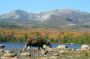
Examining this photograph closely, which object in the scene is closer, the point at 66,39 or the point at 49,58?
the point at 49,58

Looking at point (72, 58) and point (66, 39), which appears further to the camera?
point (66, 39)

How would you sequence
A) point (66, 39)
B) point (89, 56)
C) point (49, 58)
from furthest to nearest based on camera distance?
1. point (66, 39)
2. point (89, 56)
3. point (49, 58)

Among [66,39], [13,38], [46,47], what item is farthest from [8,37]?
[46,47]

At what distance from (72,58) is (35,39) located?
5.89 meters

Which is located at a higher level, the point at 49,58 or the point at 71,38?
the point at 49,58

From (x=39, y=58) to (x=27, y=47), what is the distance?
689 centimetres

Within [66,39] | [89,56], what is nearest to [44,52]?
[89,56]

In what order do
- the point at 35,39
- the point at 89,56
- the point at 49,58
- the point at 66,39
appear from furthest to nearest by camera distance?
the point at 66,39 < the point at 35,39 < the point at 89,56 < the point at 49,58

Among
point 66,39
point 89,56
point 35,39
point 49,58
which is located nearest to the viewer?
point 49,58

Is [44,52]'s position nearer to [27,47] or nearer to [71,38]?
[27,47]

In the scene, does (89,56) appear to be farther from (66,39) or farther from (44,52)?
(66,39)

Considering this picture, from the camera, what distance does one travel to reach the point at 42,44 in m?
35.0

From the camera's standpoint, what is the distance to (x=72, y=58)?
29.3 meters

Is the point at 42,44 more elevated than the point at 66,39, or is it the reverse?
the point at 42,44
